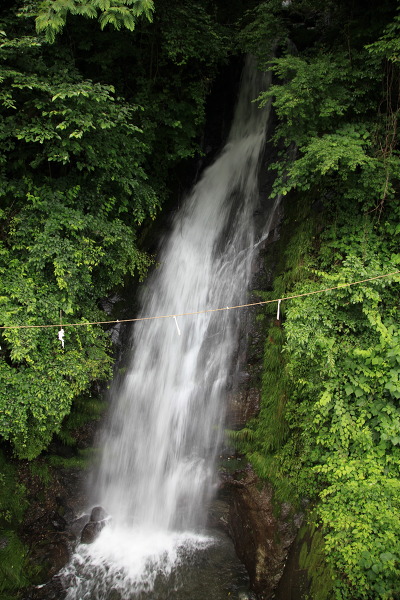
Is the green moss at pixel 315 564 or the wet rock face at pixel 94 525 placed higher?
the green moss at pixel 315 564

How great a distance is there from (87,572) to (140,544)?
92 cm

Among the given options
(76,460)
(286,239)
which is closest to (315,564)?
(76,460)

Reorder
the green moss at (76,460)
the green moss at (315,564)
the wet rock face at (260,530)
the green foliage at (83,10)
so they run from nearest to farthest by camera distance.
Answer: the green moss at (315,564), the green foliage at (83,10), the wet rock face at (260,530), the green moss at (76,460)

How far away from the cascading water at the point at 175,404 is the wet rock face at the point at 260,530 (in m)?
0.62

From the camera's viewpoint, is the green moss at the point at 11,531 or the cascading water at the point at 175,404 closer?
the green moss at the point at 11,531

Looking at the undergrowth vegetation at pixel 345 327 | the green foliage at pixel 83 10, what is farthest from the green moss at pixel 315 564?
the green foliage at pixel 83 10

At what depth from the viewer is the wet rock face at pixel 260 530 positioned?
5285mm

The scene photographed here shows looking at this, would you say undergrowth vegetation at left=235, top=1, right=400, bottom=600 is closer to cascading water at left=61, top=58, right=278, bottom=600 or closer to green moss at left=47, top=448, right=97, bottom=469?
cascading water at left=61, top=58, right=278, bottom=600

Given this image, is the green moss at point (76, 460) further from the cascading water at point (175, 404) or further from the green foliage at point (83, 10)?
the green foliage at point (83, 10)

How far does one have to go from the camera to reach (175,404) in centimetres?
722

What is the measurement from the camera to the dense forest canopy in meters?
4.71

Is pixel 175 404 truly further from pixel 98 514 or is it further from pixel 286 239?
pixel 286 239

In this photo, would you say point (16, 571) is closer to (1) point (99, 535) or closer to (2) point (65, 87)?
(1) point (99, 535)

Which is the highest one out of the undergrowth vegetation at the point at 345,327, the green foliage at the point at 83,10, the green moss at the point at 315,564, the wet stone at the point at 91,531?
the green foliage at the point at 83,10
